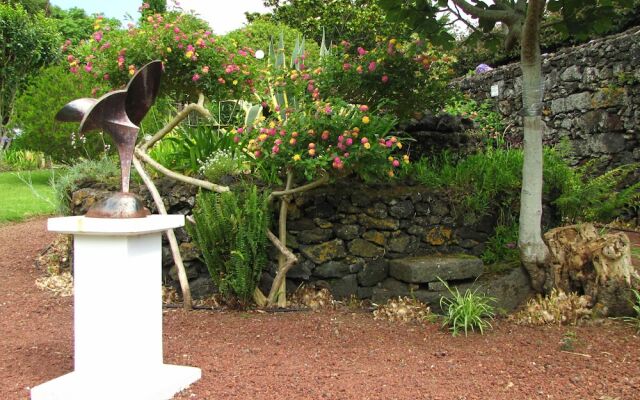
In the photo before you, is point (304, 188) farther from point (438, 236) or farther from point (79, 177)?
point (79, 177)

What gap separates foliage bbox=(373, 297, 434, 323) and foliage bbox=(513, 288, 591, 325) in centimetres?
69

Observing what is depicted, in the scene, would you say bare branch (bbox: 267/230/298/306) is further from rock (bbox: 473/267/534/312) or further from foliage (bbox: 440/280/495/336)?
rock (bbox: 473/267/534/312)

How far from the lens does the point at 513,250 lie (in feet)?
16.6

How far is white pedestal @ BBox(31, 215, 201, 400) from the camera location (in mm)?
2855

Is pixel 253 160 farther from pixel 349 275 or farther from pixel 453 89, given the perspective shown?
pixel 453 89

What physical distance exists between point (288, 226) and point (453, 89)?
6.73 ft

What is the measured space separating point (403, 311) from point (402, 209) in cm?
88

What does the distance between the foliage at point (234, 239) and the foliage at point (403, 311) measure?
1033 mm

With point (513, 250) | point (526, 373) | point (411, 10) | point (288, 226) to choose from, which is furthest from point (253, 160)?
point (526, 373)

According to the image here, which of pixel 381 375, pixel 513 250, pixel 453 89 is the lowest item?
pixel 381 375

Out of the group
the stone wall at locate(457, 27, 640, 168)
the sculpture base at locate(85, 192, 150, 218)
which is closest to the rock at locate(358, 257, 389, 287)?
the sculpture base at locate(85, 192, 150, 218)

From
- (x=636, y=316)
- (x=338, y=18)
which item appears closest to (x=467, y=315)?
(x=636, y=316)

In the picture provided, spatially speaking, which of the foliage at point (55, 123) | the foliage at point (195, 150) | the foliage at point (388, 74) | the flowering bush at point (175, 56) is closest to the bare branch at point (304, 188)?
the foliage at point (388, 74)

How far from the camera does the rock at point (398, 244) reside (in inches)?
195
